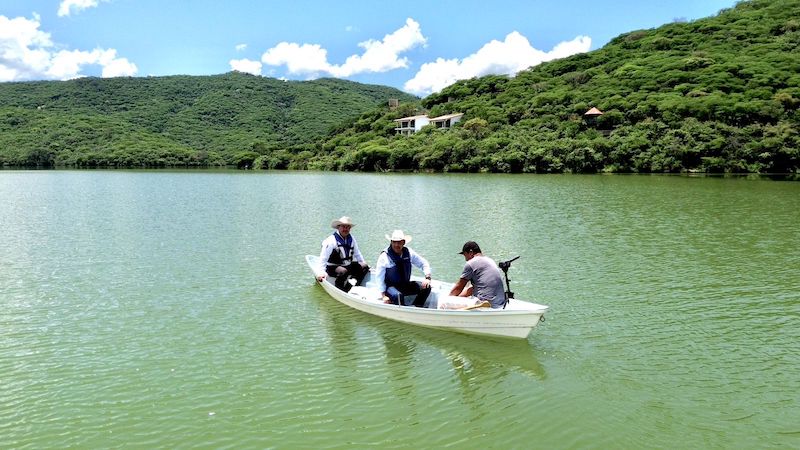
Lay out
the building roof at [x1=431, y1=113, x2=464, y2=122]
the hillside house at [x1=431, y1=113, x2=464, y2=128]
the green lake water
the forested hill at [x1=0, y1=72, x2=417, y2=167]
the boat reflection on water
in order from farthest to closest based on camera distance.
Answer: the forested hill at [x1=0, y1=72, x2=417, y2=167] → the building roof at [x1=431, y1=113, x2=464, y2=122] → the hillside house at [x1=431, y1=113, x2=464, y2=128] → the boat reflection on water → the green lake water

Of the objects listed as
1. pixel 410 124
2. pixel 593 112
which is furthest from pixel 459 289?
pixel 410 124

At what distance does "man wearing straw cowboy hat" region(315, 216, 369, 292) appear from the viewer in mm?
13267

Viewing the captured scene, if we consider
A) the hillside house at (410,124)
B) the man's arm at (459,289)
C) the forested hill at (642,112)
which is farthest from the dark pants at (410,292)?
the hillside house at (410,124)

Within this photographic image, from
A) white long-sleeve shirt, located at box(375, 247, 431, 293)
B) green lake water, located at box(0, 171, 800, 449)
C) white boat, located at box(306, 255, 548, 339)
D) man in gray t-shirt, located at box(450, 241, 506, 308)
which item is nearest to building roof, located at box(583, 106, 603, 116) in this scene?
green lake water, located at box(0, 171, 800, 449)

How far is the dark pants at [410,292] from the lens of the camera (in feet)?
37.4

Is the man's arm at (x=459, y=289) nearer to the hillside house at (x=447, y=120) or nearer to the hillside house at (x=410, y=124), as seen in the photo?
the hillside house at (x=447, y=120)

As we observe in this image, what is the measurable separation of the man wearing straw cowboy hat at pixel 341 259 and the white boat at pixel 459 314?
840 mm

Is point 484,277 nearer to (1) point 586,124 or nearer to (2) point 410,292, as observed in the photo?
(2) point 410,292

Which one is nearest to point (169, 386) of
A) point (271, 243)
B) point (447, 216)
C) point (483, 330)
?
point (483, 330)

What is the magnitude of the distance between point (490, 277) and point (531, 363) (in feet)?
5.57

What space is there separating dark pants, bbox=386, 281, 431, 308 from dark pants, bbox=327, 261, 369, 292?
6.47ft

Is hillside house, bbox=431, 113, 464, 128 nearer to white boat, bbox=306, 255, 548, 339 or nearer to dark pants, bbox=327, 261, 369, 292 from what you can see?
dark pants, bbox=327, 261, 369, 292

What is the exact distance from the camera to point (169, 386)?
8.34 metres

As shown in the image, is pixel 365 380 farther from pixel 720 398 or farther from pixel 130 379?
pixel 720 398
